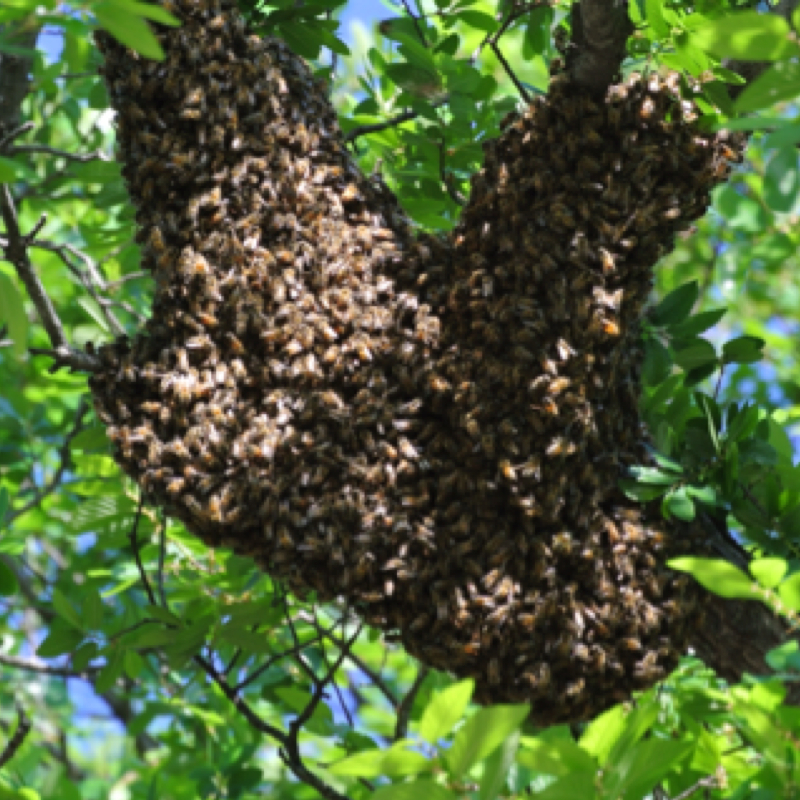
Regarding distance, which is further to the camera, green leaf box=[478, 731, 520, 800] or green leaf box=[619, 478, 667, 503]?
green leaf box=[619, 478, 667, 503]

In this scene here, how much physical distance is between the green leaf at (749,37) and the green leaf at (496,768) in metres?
1.14

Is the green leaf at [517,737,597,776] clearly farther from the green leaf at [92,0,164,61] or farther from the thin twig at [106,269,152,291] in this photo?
the thin twig at [106,269,152,291]

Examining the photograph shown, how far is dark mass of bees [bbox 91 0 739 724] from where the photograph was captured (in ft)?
7.80

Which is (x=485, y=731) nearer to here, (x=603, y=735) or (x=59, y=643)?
(x=603, y=735)

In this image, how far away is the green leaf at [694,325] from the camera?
2.62m

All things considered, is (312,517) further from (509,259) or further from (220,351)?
(509,259)

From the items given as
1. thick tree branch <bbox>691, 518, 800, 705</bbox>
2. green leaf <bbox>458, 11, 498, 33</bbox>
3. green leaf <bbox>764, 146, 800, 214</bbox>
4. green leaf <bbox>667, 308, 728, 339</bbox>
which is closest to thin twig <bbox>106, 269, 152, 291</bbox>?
green leaf <bbox>458, 11, 498, 33</bbox>

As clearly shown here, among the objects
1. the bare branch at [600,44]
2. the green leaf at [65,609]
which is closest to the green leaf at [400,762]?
the bare branch at [600,44]

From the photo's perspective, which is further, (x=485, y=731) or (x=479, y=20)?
(x=479, y=20)

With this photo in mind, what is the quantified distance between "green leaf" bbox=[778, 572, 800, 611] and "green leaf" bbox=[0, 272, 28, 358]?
148 centimetres

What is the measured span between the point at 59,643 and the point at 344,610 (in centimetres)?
117

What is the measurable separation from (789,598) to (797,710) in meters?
0.21

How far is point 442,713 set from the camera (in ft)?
5.77

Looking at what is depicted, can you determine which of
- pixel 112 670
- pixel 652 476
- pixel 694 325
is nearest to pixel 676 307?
pixel 694 325
